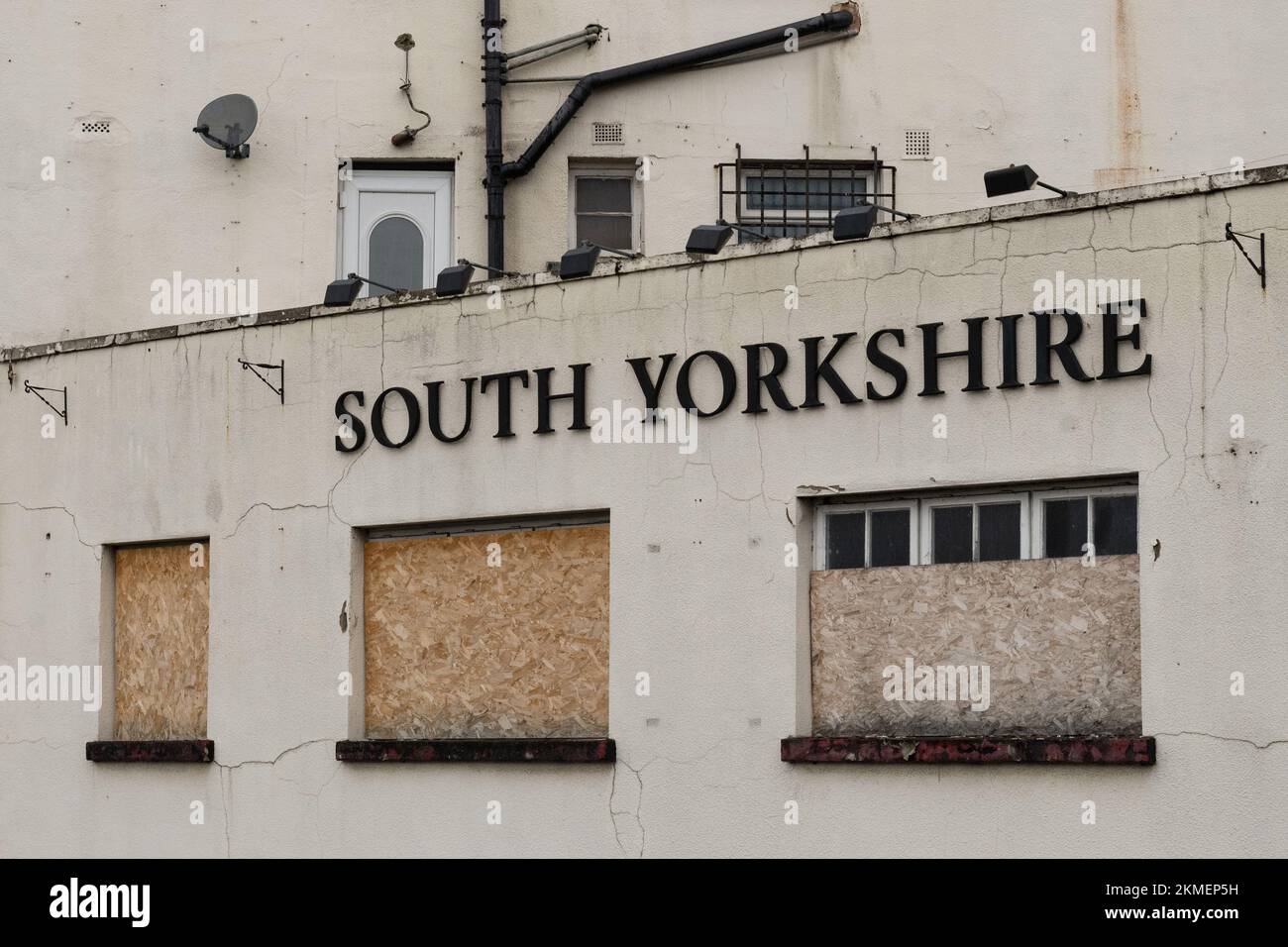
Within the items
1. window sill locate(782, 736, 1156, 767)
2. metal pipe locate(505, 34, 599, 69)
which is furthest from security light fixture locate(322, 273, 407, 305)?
window sill locate(782, 736, 1156, 767)

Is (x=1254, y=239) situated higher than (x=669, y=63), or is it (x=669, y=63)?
(x=669, y=63)

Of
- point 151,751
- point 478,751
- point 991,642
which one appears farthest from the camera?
point 151,751

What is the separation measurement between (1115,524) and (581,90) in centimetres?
742

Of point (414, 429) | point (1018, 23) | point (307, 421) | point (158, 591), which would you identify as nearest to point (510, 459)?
point (414, 429)

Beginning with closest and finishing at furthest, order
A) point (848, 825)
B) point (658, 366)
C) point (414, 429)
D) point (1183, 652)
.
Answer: point (1183, 652)
point (848, 825)
point (658, 366)
point (414, 429)

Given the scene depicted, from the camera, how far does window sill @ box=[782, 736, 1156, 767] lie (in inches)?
425

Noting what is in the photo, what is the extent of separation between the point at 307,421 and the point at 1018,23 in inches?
269

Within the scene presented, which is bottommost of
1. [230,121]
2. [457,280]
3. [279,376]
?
[279,376]

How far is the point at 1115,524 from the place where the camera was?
11.3m

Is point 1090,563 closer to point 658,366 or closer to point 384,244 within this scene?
point 658,366

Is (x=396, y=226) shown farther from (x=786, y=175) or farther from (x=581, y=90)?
(x=786, y=175)

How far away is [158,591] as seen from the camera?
1509cm

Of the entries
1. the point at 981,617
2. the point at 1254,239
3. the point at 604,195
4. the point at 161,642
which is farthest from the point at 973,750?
the point at 604,195

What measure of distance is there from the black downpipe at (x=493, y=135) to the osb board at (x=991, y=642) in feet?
18.8
